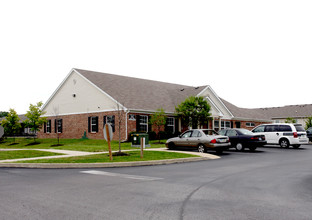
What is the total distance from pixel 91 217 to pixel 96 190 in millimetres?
2612

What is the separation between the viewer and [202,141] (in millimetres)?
19547

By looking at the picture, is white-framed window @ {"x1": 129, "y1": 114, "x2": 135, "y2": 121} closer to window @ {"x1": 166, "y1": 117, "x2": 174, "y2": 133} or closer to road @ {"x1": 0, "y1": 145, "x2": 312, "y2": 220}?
window @ {"x1": 166, "y1": 117, "x2": 174, "y2": 133}

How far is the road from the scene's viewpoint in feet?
18.8

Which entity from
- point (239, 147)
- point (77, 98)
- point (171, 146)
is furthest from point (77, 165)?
point (77, 98)

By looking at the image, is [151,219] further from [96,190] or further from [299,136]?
[299,136]

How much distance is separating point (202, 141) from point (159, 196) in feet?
41.3

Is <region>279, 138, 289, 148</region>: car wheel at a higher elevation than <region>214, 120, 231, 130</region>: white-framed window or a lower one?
lower

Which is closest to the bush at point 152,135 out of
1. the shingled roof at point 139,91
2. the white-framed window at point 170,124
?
the shingled roof at point 139,91

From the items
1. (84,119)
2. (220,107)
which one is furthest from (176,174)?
(220,107)

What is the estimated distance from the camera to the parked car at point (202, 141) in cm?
1905

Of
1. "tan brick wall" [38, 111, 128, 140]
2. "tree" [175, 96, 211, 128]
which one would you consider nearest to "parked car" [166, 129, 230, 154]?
"tree" [175, 96, 211, 128]

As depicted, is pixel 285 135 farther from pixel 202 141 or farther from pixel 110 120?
pixel 110 120

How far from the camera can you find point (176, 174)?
11.1 m

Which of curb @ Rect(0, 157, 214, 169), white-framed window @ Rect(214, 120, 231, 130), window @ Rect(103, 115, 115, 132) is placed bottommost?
curb @ Rect(0, 157, 214, 169)
